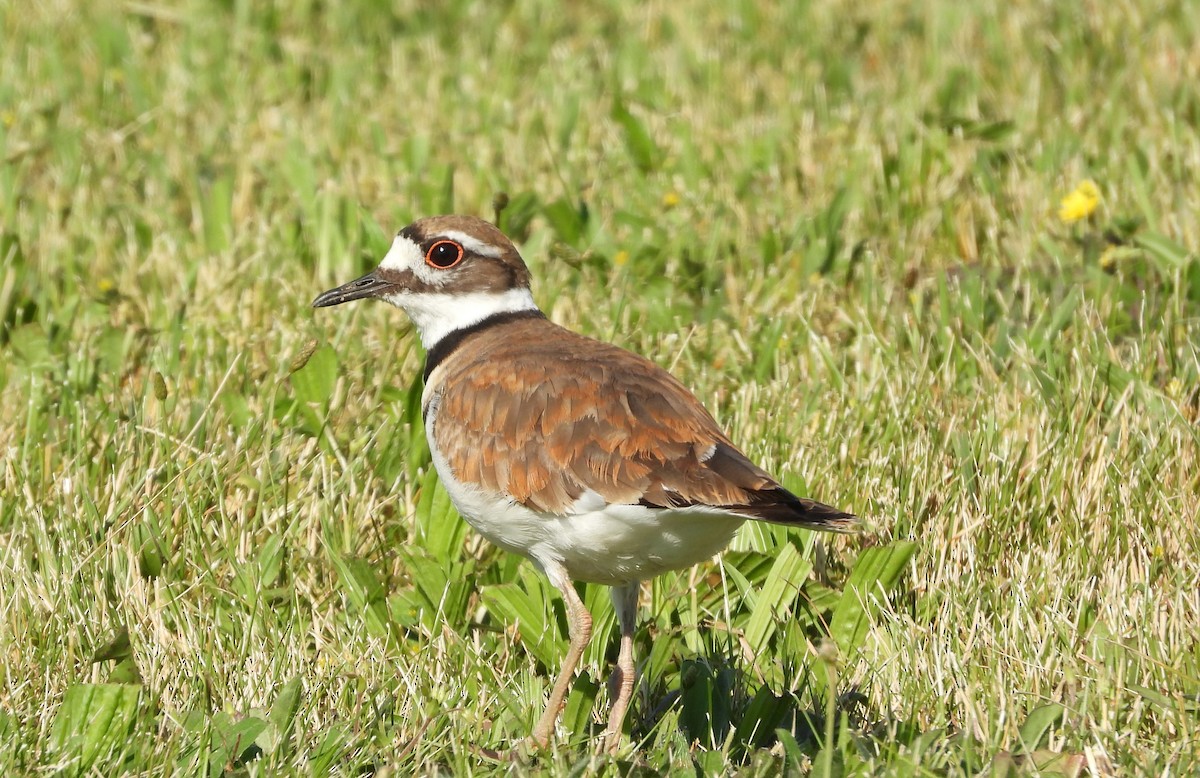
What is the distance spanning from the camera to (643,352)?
19.9ft

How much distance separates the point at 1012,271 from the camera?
21.8 ft

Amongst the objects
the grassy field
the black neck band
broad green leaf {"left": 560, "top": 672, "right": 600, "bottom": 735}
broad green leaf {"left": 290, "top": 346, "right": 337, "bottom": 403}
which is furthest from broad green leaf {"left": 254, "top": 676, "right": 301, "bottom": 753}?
broad green leaf {"left": 290, "top": 346, "right": 337, "bottom": 403}

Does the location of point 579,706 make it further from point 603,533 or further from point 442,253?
point 442,253

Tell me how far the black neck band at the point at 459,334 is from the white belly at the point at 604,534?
759 mm

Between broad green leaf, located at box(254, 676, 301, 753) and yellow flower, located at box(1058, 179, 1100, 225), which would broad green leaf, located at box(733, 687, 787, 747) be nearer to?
broad green leaf, located at box(254, 676, 301, 753)

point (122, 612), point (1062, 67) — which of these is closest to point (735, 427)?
point (122, 612)

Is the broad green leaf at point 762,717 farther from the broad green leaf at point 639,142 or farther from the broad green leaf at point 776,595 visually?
the broad green leaf at point 639,142

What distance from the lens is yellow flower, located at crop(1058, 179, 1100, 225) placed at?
6750 millimetres

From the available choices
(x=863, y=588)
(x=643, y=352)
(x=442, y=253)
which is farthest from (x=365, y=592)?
(x=643, y=352)

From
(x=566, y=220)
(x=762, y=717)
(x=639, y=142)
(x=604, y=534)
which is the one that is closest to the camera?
(x=604, y=534)

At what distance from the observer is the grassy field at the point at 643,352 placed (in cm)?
408

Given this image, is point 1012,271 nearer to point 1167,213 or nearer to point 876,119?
point 1167,213

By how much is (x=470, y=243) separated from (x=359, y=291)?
40 centimetres

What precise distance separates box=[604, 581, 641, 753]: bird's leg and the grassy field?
0.09 meters
